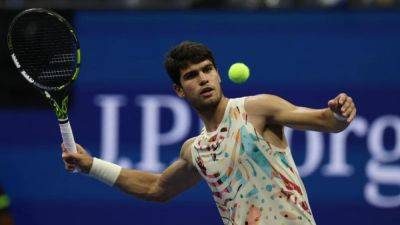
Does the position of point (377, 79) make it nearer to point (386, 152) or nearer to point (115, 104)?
point (386, 152)

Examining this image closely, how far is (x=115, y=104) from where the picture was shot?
7.92 m

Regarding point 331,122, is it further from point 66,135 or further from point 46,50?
point 46,50

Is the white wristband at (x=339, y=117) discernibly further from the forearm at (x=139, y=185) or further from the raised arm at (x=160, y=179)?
the forearm at (x=139, y=185)

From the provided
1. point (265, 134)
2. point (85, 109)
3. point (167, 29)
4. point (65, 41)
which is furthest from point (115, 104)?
point (265, 134)

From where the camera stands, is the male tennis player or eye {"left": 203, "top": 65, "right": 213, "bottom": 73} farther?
eye {"left": 203, "top": 65, "right": 213, "bottom": 73}

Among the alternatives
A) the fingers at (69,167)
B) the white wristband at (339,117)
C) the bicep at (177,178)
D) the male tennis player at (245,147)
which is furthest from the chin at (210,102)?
the fingers at (69,167)

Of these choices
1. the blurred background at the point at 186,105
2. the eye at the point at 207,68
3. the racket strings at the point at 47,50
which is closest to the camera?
the eye at the point at 207,68

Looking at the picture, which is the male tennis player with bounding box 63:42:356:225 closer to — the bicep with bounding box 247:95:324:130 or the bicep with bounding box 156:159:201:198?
the bicep with bounding box 247:95:324:130

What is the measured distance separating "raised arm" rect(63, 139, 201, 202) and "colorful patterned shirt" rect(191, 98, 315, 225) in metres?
0.41

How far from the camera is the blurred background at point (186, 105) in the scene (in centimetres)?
773

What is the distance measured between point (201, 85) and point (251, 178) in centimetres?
62

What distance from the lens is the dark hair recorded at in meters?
5.39

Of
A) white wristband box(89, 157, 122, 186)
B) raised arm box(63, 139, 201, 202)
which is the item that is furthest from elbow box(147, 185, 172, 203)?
white wristband box(89, 157, 122, 186)

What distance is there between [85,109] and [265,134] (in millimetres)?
3100
